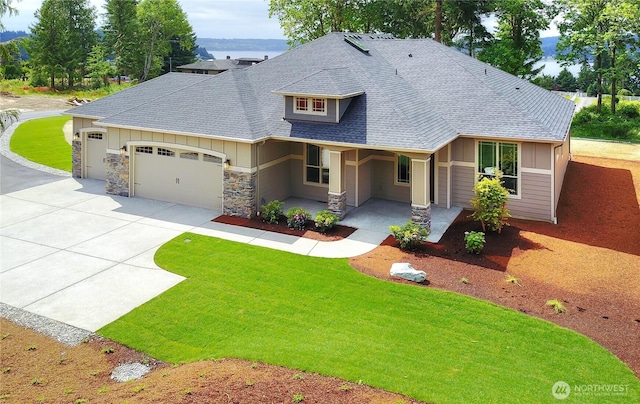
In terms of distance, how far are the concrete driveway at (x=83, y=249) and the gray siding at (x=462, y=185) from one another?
8662mm

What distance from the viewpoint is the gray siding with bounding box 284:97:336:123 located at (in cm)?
1678

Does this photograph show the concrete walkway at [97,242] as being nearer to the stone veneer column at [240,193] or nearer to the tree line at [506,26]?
the stone veneer column at [240,193]

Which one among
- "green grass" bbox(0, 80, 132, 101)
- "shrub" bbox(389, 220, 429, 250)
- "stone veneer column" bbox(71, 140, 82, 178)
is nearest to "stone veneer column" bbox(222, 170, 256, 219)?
"shrub" bbox(389, 220, 429, 250)

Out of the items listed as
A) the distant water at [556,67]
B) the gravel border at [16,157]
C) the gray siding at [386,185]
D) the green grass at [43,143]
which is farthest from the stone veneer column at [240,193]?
the distant water at [556,67]

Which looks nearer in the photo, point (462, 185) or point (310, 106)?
point (310, 106)

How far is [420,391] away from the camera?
758 cm

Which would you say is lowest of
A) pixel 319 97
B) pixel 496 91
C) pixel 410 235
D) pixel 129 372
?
pixel 129 372

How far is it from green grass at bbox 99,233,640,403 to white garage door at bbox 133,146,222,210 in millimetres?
5258

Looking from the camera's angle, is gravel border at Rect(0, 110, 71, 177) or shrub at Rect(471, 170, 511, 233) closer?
shrub at Rect(471, 170, 511, 233)

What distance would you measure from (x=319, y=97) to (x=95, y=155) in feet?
36.9

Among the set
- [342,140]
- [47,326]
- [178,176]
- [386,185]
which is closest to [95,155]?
[178,176]

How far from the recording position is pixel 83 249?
45.4 feet

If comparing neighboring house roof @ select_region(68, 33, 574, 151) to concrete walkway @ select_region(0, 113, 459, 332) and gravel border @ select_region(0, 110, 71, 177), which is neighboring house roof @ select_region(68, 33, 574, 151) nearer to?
concrete walkway @ select_region(0, 113, 459, 332)

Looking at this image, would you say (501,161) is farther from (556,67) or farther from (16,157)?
(556,67)
